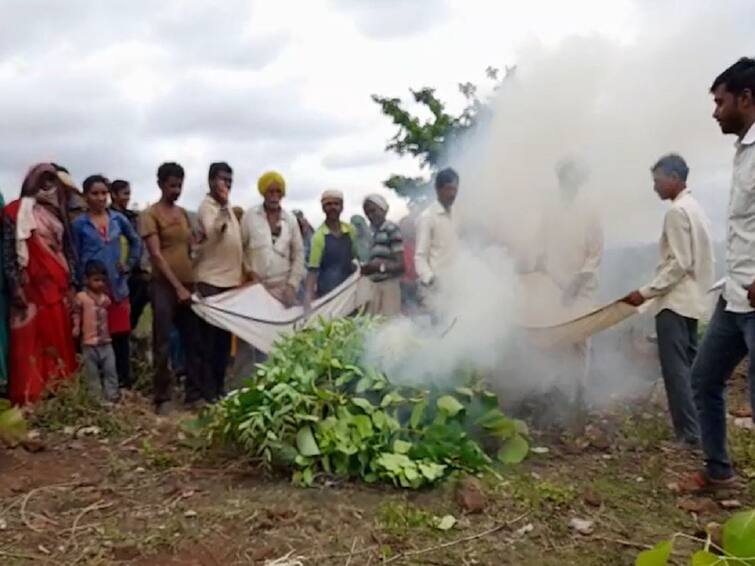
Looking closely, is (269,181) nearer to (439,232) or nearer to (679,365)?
(439,232)

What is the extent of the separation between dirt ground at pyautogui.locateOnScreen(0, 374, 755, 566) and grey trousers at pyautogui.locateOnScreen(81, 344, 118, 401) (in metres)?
0.86

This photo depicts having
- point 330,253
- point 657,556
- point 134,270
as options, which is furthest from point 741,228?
point 134,270

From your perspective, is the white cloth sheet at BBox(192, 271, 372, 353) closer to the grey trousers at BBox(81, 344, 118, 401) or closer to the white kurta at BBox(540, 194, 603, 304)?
the grey trousers at BBox(81, 344, 118, 401)

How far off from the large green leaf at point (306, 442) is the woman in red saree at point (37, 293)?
2.33m

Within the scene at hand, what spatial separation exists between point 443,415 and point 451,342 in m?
0.64

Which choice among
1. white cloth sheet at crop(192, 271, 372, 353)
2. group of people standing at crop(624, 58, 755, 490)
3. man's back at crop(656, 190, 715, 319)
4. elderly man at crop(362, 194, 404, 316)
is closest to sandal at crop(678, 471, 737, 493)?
group of people standing at crop(624, 58, 755, 490)

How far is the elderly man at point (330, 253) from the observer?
7219 millimetres

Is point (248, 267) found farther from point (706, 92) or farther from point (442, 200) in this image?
point (706, 92)

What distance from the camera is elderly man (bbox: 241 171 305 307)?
6883mm

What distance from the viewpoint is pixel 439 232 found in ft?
20.7

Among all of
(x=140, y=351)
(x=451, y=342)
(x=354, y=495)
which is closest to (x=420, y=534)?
(x=354, y=495)

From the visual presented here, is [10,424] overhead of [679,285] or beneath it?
beneath

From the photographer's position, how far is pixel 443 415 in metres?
4.61

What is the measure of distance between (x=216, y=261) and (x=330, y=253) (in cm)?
100
